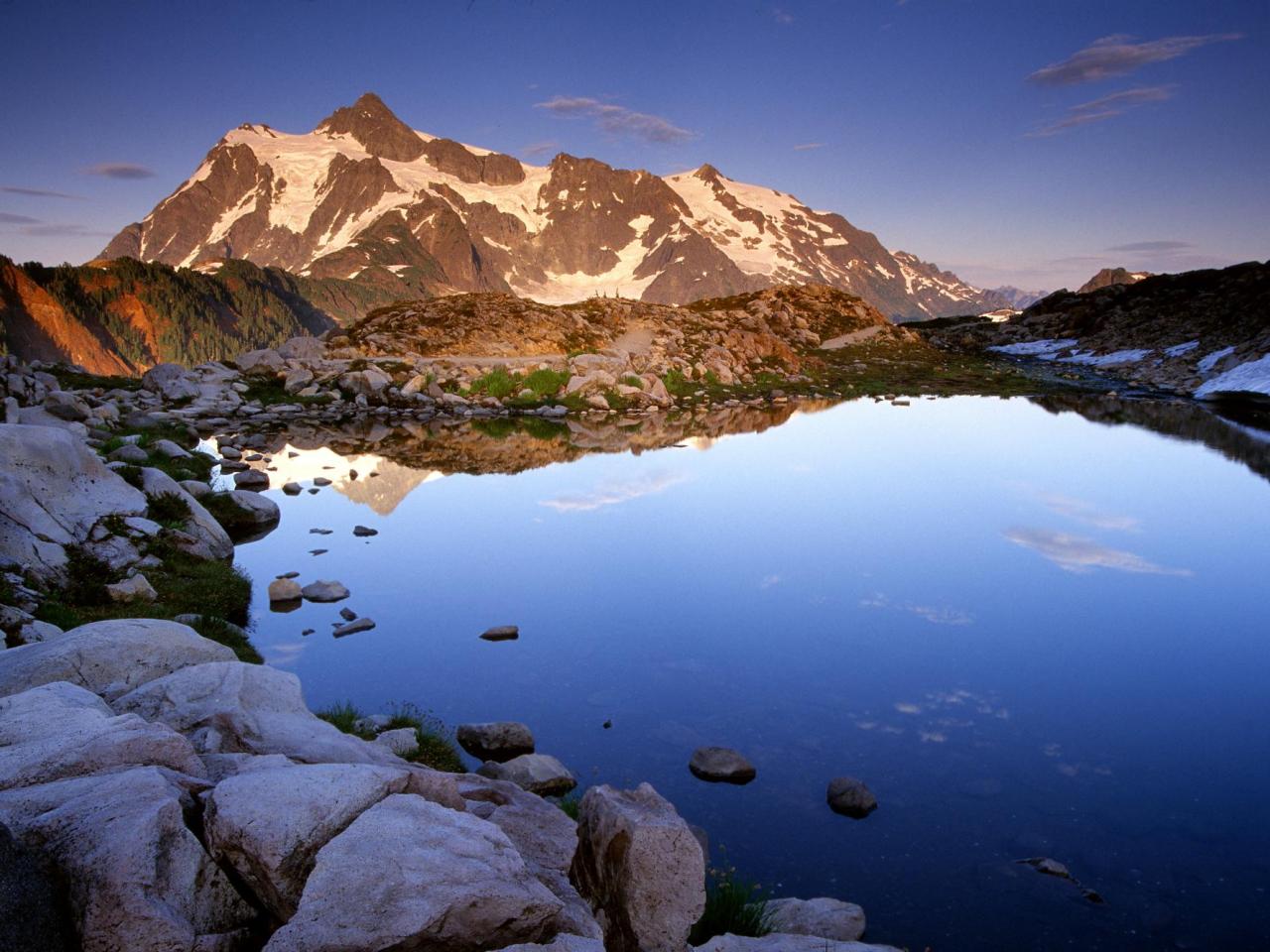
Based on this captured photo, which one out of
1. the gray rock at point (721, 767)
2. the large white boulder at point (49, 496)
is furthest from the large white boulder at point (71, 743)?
the large white boulder at point (49, 496)

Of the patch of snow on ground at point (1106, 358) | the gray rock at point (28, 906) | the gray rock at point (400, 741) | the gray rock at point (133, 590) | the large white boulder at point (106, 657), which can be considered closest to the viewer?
the gray rock at point (28, 906)

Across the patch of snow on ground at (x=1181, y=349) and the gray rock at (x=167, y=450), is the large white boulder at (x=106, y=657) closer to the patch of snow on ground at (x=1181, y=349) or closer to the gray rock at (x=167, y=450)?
the gray rock at (x=167, y=450)

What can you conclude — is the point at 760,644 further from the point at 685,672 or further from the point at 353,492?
the point at 353,492

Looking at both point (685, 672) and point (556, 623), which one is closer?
point (685, 672)

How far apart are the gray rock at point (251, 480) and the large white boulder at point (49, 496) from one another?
36.8ft

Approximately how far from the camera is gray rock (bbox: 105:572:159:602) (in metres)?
15.4

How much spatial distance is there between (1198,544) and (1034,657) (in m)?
12.9

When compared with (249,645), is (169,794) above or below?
above

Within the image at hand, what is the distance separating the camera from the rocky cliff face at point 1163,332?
68.0m

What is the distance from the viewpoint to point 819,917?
8.25 metres

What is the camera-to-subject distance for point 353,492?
30.2m

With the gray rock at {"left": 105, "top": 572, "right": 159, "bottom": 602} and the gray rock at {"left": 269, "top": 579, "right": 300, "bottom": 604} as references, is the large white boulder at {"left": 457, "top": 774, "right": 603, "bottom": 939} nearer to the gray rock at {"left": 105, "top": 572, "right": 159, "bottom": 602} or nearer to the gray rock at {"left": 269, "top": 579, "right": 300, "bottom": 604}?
the gray rock at {"left": 105, "top": 572, "right": 159, "bottom": 602}

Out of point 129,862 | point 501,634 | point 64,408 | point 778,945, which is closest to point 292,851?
point 129,862

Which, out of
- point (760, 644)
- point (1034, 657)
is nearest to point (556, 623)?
→ point (760, 644)
